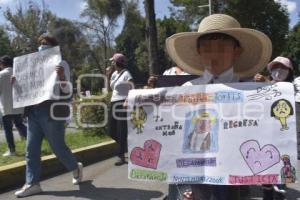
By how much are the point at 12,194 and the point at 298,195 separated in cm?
319

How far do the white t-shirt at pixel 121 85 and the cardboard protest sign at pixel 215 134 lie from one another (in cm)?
507

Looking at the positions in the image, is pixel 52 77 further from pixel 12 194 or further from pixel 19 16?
pixel 19 16

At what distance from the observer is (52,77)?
5.58 m

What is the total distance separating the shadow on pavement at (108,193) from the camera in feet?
18.9

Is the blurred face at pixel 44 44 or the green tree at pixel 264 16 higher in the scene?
the green tree at pixel 264 16

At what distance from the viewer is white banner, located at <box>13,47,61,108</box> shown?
18.3 feet

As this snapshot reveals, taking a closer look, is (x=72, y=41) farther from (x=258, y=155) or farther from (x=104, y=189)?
(x=258, y=155)

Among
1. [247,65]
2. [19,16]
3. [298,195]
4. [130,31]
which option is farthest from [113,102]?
[130,31]

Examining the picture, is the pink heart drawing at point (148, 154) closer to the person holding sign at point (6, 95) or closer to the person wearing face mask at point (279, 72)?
the person wearing face mask at point (279, 72)

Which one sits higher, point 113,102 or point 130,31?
point 130,31

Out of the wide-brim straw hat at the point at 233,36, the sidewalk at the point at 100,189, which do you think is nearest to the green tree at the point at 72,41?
the sidewalk at the point at 100,189

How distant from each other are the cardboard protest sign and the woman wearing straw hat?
104 mm

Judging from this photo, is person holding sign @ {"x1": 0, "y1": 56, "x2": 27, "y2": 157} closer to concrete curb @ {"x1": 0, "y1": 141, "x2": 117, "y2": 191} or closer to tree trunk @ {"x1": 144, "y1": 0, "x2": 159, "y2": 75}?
concrete curb @ {"x1": 0, "y1": 141, "x2": 117, "y2": 191}

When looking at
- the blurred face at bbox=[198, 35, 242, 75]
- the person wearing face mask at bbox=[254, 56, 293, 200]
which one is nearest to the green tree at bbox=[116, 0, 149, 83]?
the person wearing face mask at bbox=[254, 56, 293, 200]
